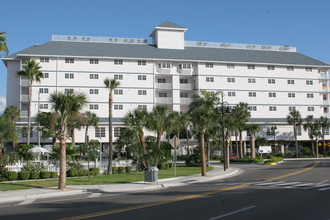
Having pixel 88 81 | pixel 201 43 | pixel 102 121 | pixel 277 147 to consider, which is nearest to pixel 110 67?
pixel 88 81

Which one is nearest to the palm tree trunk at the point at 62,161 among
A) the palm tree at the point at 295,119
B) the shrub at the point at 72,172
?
the shrub at the point at 72,172

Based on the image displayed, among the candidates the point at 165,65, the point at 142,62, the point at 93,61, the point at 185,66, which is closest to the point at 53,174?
the point at 93,61

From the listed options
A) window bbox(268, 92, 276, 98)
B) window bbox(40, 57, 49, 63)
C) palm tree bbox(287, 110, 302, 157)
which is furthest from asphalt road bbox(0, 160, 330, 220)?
window bbox(268, 92, 276, 98)

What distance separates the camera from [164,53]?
67.1 m

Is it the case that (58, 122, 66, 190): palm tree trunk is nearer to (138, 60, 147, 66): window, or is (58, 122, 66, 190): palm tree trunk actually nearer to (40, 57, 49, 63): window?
(40, 57, 49, 63): window

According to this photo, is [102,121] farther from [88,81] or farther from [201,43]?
[201,43]

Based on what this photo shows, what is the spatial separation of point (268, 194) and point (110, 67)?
50.8 metres

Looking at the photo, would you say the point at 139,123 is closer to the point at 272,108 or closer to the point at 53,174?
the point at 53,174

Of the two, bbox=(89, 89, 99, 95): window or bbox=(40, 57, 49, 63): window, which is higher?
bbox=(40, 57, 49, 63): window

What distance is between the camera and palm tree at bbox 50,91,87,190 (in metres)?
18.5

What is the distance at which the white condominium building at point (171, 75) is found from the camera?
199 ft

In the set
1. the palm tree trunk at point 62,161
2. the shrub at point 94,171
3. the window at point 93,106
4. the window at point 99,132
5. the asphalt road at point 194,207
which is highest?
the window at point 93,106

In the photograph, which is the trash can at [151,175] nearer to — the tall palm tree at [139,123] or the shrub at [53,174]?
the shrub at [53,174]

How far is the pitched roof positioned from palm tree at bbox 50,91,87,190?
144 feet
